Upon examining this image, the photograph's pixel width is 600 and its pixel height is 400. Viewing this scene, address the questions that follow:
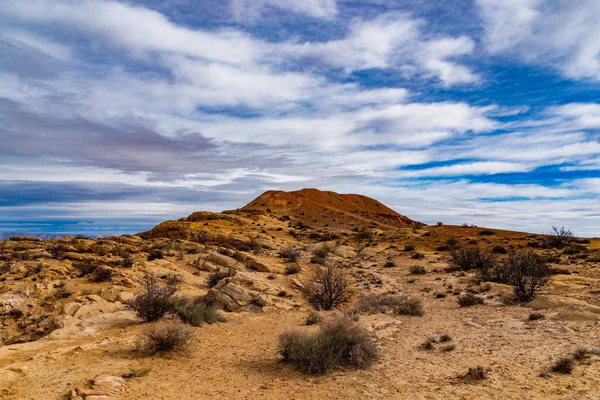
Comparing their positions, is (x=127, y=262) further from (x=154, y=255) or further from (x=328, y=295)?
(x=328, y=295)

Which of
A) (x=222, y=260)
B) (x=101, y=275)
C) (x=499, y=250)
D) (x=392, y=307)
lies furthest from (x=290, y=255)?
(x=499, y=250)

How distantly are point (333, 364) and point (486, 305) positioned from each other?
956cm

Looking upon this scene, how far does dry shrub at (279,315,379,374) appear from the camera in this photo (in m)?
7.70

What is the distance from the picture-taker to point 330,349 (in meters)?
7.85

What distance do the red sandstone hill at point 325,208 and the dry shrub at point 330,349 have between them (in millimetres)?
53266

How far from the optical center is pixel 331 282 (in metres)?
16.8

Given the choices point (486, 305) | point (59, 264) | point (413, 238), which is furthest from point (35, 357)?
point (413, 238)

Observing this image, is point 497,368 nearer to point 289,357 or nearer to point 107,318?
point 289,357

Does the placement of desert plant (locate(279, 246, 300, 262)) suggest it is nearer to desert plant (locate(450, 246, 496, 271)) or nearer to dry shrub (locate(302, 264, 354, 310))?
dry shrub (locate(302, 264, 354, 310))

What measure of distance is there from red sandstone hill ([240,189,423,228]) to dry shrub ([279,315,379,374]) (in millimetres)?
53266

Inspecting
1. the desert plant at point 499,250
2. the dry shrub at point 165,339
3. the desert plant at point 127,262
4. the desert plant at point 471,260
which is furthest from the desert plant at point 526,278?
the desert plant at point 499,250

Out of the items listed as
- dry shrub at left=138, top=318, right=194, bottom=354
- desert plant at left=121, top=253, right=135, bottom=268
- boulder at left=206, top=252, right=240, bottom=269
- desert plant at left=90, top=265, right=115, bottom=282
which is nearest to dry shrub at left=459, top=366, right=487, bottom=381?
dry shrub at left=138, top=318, right=194, bottom=354

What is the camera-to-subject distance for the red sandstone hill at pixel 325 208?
66500 millimetres

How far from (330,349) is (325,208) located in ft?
218
